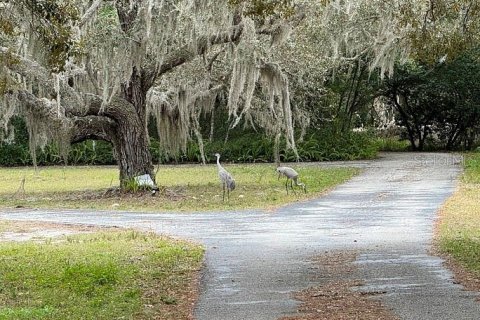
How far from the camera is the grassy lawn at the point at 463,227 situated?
11586mm

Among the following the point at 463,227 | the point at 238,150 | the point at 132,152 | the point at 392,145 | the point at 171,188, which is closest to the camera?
the point at 463,227

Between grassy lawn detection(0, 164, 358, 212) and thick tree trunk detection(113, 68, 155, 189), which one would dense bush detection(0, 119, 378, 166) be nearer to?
grassy lawn detection(0, 164, 358, 212)

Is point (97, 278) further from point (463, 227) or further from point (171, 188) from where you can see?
point (171, 188)

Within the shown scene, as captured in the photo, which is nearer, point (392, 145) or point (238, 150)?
point (238, 150)

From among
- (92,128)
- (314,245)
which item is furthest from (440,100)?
(314,245)

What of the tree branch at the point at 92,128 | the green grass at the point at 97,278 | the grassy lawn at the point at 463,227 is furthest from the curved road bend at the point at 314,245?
the tree branch at the point at 92,128

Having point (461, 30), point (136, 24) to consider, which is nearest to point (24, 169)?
point (136, 24)

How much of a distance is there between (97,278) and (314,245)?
4.21m

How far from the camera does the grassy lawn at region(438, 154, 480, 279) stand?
38.0ft

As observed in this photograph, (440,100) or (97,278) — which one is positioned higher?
(440,100)

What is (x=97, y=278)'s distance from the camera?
1016 centimetres

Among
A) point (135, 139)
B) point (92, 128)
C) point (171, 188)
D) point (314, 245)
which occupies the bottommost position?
point (314, 245)

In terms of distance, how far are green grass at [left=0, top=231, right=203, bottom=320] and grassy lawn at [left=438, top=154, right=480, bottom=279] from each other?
3.43 meters

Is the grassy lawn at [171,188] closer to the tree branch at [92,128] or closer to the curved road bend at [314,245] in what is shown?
the curved road bend at [314,245]
